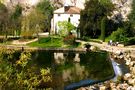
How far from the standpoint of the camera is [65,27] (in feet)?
252

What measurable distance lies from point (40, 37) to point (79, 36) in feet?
27.0

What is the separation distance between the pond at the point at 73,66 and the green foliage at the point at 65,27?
50.6 feet

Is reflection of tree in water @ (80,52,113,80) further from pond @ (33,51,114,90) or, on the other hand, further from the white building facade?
the white building facade

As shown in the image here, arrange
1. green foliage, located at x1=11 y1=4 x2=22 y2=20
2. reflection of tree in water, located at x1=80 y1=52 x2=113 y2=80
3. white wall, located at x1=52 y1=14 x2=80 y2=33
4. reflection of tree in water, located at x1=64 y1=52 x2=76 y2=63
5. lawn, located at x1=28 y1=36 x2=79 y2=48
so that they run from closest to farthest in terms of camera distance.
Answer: reflection of tree in water, located at x1=80 y1=52 x2=113 y2=80 → reflection of tree in water, located at x1=64 y1=52 x2=76 y2=63 → lawn, located at x1=28 y1=36 x2=79 y2=48 → white wall, located at x1=52 y1=14 x2=80 y2=33 → green foliage, located at x1=11 y1=4 x2=22 y2=20

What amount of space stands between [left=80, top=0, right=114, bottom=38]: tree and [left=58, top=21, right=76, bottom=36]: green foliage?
12.4 feet

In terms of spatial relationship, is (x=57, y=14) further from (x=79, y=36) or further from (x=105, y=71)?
(x=105, y=71)

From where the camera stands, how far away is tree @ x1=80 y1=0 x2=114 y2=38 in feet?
235

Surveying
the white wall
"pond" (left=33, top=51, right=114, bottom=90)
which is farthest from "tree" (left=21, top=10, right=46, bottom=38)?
"pond" (left=33, top=51, right=114, bottom=90)

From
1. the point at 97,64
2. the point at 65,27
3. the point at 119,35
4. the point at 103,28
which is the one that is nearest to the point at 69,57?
the point at 97,64

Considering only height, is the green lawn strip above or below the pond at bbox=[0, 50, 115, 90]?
above

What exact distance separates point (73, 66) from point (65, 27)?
2929 cm

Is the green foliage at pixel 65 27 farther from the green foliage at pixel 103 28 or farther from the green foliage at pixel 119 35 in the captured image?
the green foliage at pixel 119 35

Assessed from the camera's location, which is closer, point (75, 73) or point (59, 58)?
point (75, 73)

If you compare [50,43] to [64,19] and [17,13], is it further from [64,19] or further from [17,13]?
[17,13]
